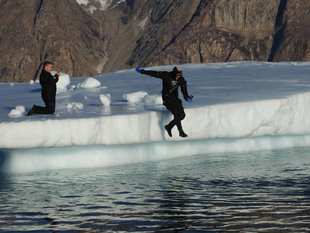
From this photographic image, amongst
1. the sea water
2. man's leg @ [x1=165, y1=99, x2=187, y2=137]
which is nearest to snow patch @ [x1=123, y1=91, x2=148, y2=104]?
the sea water

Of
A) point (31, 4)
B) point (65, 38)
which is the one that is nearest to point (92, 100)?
point (65, 38)

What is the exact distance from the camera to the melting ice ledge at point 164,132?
1231cm

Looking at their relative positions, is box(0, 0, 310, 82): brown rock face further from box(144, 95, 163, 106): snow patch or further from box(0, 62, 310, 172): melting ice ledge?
box(144, 95, 163, 106): snow patch

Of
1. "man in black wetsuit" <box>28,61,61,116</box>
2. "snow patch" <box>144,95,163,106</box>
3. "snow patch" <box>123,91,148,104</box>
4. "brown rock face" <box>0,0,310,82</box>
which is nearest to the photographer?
"man in black wetsuit" <box>28,61,61,116</box>

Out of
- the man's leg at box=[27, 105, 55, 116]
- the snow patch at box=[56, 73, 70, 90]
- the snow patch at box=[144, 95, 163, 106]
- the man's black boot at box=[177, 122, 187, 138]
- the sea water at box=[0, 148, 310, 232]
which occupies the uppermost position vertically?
the snow patch at box=[56, 73, 70, 90]

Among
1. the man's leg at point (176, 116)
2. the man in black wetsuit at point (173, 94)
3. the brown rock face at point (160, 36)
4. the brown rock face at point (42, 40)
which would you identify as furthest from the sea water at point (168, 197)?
the brown rock face at point (42, 40)

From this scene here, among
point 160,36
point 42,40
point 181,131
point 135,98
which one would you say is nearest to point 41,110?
point 181,131

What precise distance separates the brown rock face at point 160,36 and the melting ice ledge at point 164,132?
77839 millimetres

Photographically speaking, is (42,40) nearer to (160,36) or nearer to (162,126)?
(160,36)

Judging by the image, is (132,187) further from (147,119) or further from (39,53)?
(39,53)

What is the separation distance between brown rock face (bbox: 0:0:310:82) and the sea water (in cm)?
8133

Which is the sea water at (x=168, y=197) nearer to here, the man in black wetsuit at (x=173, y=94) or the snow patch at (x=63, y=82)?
the man in black wetsuit at (x=173, y=94)

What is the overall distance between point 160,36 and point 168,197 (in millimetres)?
94987

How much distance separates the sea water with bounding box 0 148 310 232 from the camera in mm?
8242
